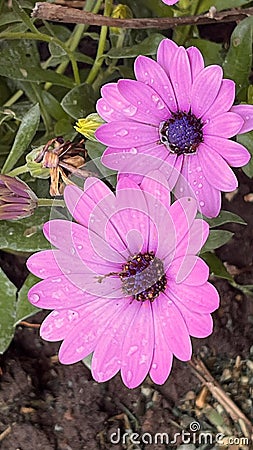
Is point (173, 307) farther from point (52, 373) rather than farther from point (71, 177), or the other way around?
point (52, 373)

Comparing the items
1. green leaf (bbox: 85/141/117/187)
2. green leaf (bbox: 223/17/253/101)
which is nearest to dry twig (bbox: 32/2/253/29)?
green leaf (bbox: 223/17/253/101)

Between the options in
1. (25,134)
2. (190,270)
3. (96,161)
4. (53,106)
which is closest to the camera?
(190,270)

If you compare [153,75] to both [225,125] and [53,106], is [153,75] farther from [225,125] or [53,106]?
[53,106]

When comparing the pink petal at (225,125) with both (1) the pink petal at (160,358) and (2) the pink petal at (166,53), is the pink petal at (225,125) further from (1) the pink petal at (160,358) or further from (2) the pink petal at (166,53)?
(1) the pink petal at (160,358)

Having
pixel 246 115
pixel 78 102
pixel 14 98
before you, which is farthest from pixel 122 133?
pixel 14 98

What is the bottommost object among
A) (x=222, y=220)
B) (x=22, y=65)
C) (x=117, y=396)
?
Result: (x=117, y=396)

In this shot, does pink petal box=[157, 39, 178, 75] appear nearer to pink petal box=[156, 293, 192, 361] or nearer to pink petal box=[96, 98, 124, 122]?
pink petal box=[96, 98, 124, 122]
